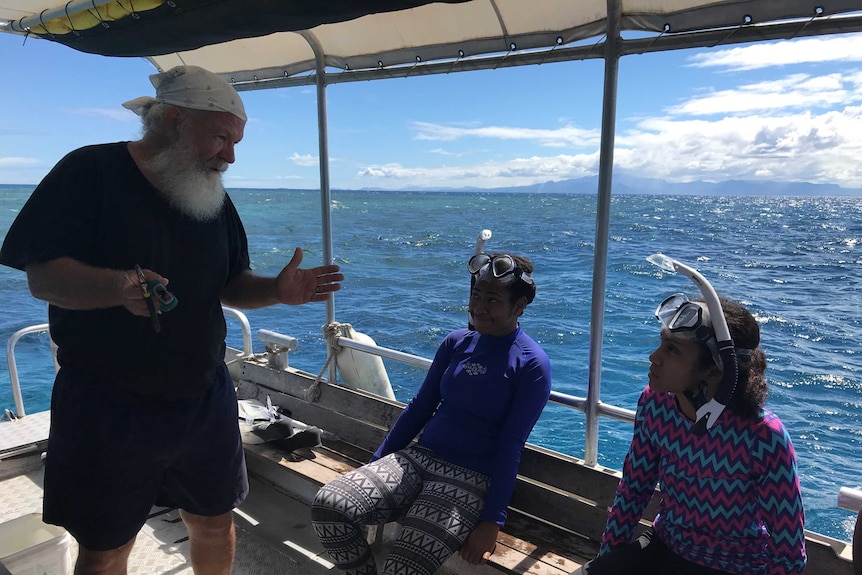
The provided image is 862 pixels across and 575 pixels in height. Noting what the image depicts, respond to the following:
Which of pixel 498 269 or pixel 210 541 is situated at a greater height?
pixel 498 269

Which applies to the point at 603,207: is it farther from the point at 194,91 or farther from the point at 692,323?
the point at 194,91

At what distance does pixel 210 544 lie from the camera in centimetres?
211

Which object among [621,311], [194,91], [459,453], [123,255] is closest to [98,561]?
[123,255]

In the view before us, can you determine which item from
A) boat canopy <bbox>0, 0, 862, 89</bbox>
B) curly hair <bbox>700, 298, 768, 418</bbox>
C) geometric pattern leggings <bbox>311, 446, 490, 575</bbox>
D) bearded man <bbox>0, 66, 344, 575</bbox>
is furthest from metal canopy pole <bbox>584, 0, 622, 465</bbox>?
bearded man <bbox>0, 66, 344, 575</bbox>

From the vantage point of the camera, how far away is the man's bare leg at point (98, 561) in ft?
5.81

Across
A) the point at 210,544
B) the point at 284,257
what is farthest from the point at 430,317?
the point at 210,544

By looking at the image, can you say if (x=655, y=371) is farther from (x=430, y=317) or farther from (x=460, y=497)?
(x=430, y=317)

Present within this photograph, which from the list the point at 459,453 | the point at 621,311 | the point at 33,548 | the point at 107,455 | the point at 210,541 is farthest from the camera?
the point at 621,311

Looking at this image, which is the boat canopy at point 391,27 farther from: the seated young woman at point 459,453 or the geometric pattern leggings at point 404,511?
the geometric pattern leggings at point 404,511

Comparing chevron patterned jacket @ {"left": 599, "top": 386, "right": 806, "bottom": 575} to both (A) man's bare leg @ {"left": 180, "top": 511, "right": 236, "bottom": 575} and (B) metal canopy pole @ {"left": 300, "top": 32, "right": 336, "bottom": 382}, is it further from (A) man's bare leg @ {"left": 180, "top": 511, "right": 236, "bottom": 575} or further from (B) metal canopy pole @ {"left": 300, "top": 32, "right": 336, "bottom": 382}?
(B) metal canopy pole @ {"left": 300, "top": 32, "right": 336, "bottom": 382}

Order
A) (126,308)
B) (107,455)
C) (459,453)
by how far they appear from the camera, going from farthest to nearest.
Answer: (459,453) < (107,455) < (126,308)

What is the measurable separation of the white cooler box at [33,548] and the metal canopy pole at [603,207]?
2.14m

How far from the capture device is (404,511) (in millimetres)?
2367

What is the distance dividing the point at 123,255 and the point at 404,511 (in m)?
1.39
